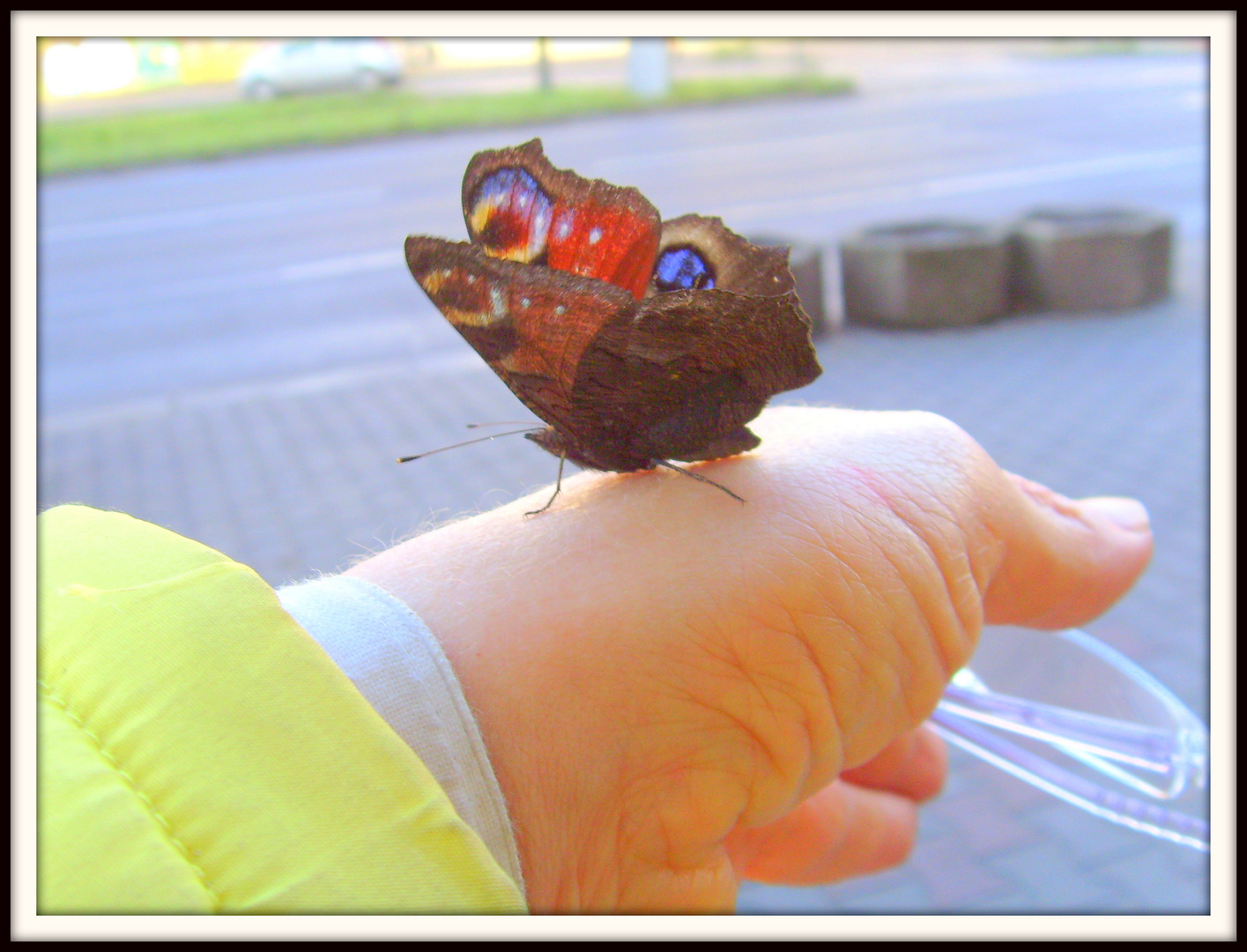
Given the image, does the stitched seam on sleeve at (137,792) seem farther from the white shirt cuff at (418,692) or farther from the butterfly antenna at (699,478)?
the butterfly antenna at (699,478)

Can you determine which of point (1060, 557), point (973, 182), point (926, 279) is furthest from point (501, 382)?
point (973, 182)

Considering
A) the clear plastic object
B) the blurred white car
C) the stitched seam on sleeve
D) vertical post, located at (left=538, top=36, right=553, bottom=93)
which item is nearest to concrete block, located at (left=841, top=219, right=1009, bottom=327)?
the clear plastic object

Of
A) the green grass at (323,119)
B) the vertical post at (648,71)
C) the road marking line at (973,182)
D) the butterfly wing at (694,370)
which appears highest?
the vertical post at (648,71)

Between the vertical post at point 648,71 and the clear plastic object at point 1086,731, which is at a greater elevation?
the vertical post at point 648,71

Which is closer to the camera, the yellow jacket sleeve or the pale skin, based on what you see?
the yellow jacket sleeve

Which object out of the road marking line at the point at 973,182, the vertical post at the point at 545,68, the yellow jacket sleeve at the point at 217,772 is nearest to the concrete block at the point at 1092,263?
the road marking line at the point at 973,182

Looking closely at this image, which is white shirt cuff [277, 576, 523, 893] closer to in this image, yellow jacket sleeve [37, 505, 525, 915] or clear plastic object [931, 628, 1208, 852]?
yellow jacket sleeve [37, 505, 525, 915]
